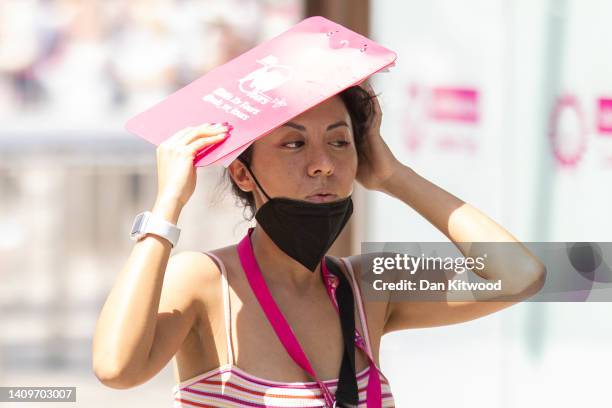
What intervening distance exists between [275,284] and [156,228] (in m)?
0.32

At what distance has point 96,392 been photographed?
5.30m

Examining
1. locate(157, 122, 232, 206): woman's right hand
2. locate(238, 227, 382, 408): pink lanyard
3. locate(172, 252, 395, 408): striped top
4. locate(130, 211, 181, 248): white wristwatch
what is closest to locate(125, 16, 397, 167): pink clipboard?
locate(157, 122, 232, 206): woman's right hand

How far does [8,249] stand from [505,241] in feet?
12.7

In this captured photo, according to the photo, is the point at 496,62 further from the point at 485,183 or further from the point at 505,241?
the point at 505,241

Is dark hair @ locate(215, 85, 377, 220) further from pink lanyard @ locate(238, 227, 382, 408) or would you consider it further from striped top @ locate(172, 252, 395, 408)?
striped top @ locate(172, 252, 395, 408)

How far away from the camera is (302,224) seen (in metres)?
2.19

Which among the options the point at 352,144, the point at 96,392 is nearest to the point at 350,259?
the point at 352,144

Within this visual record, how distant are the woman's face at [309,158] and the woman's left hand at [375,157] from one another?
0.18 m

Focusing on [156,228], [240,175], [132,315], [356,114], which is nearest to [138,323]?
[132,315]

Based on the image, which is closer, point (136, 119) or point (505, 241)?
point (136, 119)

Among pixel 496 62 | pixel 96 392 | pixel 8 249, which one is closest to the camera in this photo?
pixel 496 62

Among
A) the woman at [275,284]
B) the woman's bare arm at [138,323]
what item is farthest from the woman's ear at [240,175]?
the woman's bare arm at [138,323]

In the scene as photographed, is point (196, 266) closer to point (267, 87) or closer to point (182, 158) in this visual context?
point (182, 158)

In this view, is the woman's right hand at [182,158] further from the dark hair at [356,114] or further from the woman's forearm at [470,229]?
the woman's forearm at [470,229]
